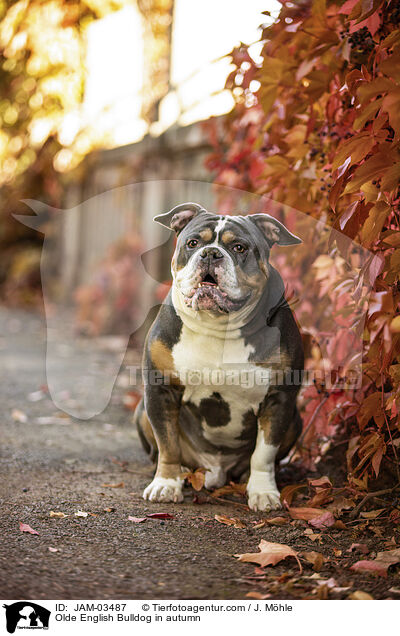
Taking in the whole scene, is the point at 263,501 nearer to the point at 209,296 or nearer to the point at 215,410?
the point at 215,410

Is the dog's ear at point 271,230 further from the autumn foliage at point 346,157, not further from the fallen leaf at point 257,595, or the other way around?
the fallen leaf at point 257,595

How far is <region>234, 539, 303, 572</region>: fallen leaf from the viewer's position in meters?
2.09

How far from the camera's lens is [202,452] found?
291cm

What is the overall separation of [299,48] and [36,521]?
2.15 metres

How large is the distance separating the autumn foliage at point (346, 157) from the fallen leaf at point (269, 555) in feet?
1.50

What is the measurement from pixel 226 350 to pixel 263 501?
2.01 ft

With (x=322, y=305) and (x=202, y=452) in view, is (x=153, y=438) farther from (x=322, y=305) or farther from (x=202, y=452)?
(x=322, y=305)

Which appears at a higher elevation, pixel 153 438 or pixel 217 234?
pixel 217 234

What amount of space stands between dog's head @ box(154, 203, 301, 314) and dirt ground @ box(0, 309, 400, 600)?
82 centimetres

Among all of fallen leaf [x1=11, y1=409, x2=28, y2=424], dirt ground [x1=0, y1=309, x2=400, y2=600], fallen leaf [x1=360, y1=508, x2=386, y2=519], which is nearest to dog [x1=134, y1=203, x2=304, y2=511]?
dirt ground [x1=0, y1=309, x2=400, y2=600]

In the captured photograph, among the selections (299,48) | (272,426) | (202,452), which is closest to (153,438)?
(202,452)

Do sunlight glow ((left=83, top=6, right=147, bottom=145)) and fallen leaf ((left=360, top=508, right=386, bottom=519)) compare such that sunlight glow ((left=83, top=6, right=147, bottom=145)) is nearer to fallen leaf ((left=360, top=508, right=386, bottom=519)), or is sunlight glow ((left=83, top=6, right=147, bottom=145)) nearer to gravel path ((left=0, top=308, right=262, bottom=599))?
gravel path ((left=0, top=308, right=262, bottom=599))

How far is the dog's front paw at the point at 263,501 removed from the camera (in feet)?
8.64
